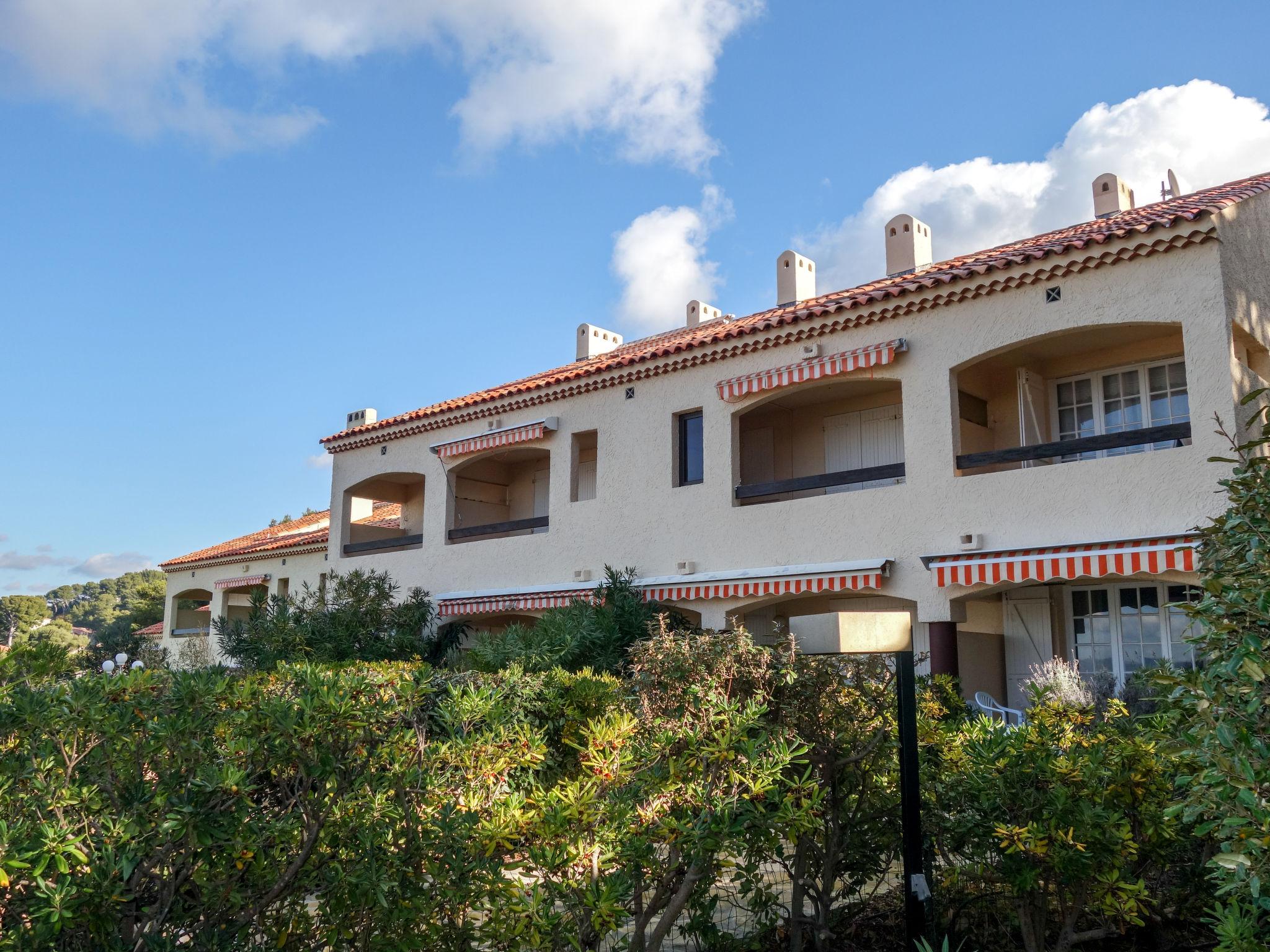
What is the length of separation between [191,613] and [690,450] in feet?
103

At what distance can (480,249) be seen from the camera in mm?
16922

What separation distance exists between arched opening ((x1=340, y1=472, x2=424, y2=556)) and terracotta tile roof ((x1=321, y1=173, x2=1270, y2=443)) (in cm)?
268

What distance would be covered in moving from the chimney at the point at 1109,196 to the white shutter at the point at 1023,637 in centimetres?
830

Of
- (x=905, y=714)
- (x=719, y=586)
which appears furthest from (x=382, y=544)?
(x=905, y=714)

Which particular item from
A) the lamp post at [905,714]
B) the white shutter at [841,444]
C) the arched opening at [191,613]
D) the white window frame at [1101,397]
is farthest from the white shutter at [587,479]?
the arched opening at [191,613]

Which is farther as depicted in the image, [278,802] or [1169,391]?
[1169,391]

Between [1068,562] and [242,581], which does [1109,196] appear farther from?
[242,581]

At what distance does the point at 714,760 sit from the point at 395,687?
1768 mm

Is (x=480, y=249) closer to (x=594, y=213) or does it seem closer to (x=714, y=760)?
(x=594, y=213)

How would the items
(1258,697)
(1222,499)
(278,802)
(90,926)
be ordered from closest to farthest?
1. (1258,697)
2. (90,926)
3. (278,802)
4. (1222,499)

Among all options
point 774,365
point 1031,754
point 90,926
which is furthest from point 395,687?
point 774,365

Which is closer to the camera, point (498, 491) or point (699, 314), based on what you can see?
point (498, 491)

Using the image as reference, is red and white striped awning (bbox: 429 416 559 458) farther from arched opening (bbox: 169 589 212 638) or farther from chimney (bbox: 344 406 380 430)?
arched opening (bbox: 169 589 212 638)

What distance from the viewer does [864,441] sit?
62.5ft
